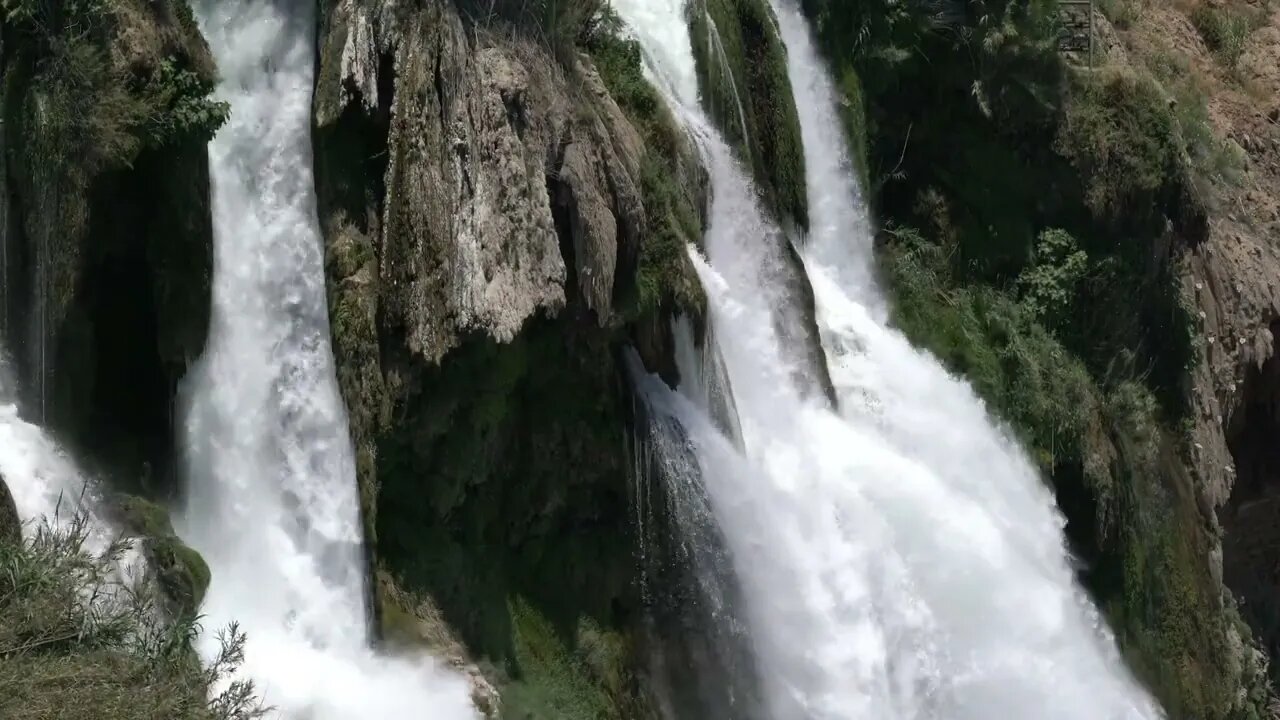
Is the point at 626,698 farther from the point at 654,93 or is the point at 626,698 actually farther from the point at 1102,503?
the point at 1102,503

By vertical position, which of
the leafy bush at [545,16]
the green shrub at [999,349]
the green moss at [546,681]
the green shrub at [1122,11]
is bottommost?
the green moss at [546,681]

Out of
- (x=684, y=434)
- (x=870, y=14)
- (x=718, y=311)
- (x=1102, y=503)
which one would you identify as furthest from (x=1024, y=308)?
(x=684, y=434)

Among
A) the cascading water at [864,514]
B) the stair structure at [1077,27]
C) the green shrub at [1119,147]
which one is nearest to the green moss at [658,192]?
the cascading water at [864,514]

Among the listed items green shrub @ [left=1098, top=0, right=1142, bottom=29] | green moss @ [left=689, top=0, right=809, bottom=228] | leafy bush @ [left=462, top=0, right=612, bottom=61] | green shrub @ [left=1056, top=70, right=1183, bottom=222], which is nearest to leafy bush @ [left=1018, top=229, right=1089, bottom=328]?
green shrub @ [left=1056, top=70, right=1183, bottom=222]

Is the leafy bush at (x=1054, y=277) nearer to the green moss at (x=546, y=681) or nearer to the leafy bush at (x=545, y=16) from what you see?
the leafy bush at (x=545, y=16)

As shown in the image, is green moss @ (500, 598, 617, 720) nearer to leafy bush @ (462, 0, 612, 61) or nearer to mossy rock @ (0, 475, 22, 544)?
mossy rock @ (0, 475, 22, 544)

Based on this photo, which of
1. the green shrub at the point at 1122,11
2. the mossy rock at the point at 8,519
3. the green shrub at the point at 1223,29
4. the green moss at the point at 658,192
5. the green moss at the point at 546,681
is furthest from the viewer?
the green shrub at the point at 1223,29

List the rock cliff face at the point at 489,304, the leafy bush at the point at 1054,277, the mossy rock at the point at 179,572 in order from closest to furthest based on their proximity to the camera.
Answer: the mossy rock at the point at 179,572 < the rock cliff face at the point at 489,304 < the leafy bush at the point at 1054,277
